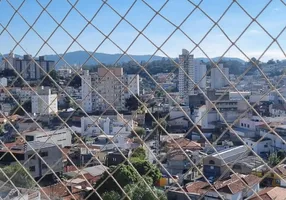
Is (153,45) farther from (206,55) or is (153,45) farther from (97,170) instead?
(97,170)

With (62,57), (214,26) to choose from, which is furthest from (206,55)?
(62,57)

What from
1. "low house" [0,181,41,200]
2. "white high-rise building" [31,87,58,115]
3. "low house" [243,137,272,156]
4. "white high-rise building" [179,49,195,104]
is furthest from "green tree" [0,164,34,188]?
"low house" [243,137,272,156]

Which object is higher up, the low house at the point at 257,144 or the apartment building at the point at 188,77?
the apartment building at the point at 188,77

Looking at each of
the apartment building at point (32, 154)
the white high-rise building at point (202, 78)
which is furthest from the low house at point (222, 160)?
the apartment building at point (32, 154)

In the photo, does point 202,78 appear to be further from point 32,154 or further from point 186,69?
point 32,154

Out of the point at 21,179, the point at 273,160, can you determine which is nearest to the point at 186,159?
the point at 21,179

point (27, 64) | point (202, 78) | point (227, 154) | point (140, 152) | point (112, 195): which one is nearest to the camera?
point (202, 78)

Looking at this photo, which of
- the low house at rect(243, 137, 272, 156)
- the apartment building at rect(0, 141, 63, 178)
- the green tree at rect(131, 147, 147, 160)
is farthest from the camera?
the green tree at rect(131, 147, 147, 160)

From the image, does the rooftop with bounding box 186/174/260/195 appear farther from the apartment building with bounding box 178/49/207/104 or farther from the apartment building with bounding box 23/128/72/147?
the apartment building with bounding box 23/128/72/147

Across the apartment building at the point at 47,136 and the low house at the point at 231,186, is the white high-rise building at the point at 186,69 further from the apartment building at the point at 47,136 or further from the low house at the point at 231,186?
the apartment building at the point at 47,136

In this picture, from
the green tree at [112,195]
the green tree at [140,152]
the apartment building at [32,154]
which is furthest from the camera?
the green tree at [112,195]

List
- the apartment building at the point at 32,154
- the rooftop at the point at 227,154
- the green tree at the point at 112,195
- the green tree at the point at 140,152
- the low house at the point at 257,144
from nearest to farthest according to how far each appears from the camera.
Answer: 1. the low house at the point at 257,144
2. the rooftop at the point at 227,154
3. the apartment building at the point at 32,154
4. the green tree at the point at 140,152
5. the green tree at the point at 112,195

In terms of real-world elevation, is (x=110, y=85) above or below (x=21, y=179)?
above
